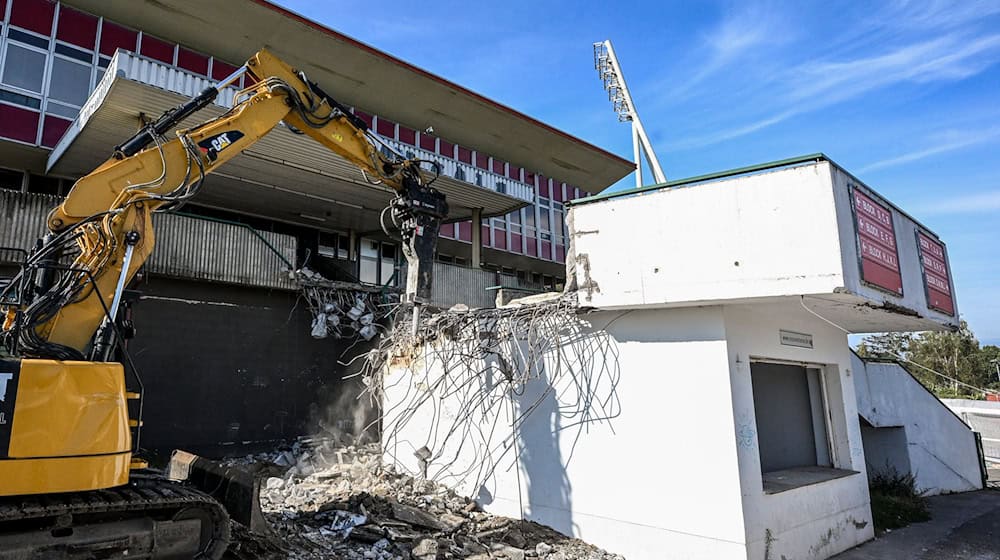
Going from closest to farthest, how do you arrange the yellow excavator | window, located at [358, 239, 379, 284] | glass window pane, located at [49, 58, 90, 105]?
the yellow excavator → glass window pane, located at [49, 58, 90, 105] → window, located at [358, 239, 379, 284]

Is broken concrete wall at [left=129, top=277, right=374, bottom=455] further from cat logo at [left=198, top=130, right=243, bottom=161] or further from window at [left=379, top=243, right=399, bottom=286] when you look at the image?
cat logo at [left=198, top=130, right=243, bottom=161]

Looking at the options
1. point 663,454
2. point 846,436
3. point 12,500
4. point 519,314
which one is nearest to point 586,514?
point 663,454

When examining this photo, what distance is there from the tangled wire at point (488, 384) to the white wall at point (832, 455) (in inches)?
70.1

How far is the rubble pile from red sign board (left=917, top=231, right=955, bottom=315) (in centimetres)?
665

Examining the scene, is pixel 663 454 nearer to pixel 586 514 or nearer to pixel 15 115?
pixel 586 514

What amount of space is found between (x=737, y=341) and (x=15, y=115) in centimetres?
1616

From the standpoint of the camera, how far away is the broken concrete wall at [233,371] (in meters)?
12.1

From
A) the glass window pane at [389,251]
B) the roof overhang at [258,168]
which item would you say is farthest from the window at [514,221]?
the glass window pane at [389,251]

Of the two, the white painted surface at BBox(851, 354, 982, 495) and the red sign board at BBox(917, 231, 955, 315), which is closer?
the red sign board at BBox(917, 231, 955, 315)

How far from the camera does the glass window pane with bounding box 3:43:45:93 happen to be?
13648 mm

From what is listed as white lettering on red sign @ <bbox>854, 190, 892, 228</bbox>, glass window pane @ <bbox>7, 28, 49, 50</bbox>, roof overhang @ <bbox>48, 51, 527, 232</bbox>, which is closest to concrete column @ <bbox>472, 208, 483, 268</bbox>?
roof overhang @ <bbox>48, 51, 527, 232</bbox>

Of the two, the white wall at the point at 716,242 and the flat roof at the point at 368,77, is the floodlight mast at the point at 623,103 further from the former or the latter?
the white wall at the point at 716,242

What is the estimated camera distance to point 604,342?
877cm

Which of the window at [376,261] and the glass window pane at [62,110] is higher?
the glass window pane at [62,110]
